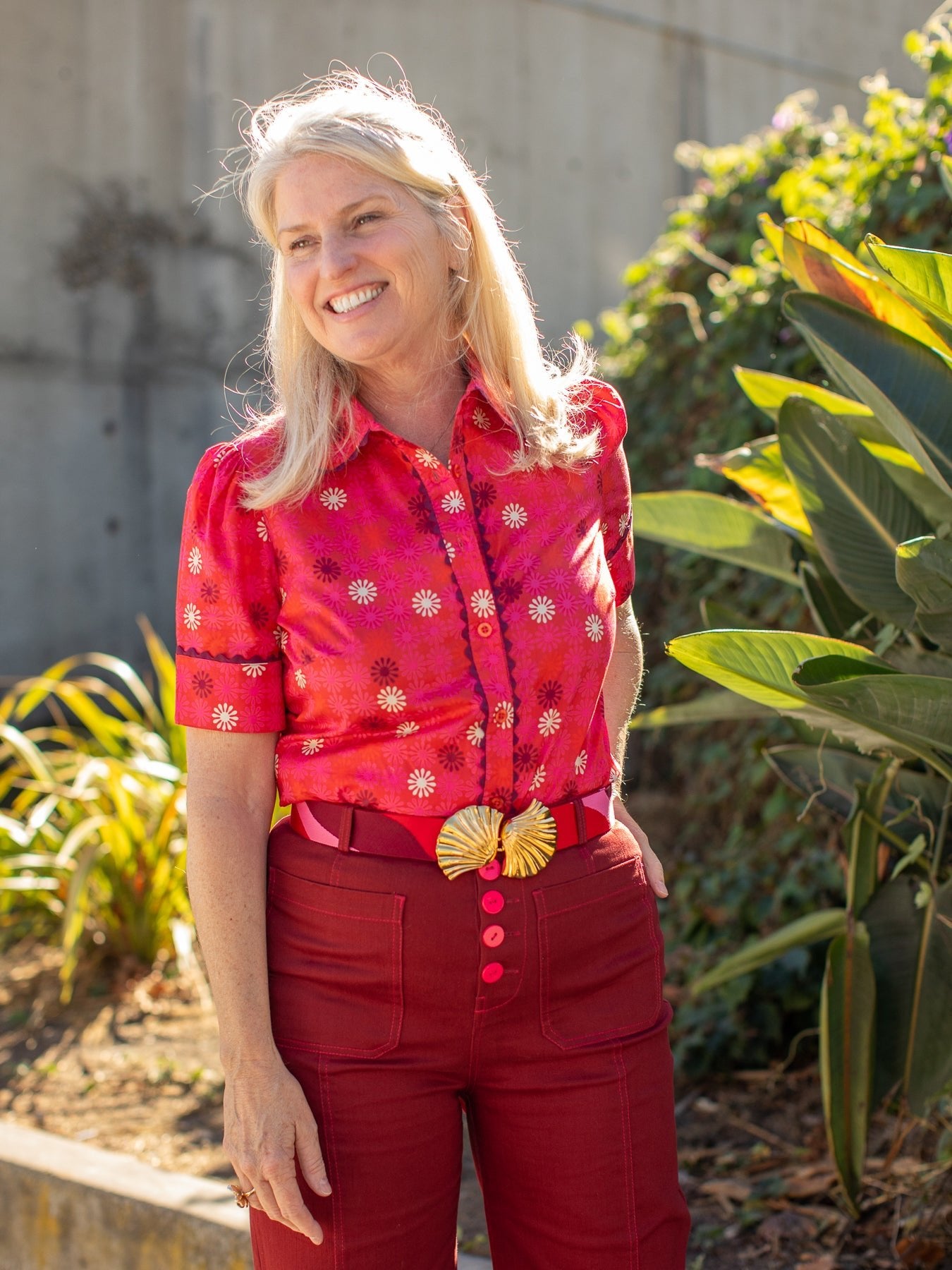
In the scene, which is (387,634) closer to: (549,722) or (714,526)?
(549,722)

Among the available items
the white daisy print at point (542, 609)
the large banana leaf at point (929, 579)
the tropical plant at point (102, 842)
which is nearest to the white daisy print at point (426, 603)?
the white daisy print at point (542, 609)

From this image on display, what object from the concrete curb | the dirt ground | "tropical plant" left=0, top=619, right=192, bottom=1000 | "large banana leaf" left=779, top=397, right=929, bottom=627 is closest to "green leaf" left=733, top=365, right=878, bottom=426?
"large banana leaf" left=779, top=397, right=929, bottom=627

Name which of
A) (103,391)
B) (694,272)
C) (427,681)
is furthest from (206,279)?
(427,681)

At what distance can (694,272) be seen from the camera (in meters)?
4.57

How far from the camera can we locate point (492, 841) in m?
1.53

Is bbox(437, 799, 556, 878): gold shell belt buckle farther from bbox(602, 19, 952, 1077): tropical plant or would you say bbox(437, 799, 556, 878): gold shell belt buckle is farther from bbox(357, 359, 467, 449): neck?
bbox(602, 19, 952, 1077): tropical plant

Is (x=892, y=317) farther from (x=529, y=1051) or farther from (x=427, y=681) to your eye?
(x=529, y=1051)

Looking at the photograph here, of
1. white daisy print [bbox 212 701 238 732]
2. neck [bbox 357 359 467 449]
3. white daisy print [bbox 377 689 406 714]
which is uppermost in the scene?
neck [bbox 357 359 467 449]

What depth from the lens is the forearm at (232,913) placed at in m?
1.51

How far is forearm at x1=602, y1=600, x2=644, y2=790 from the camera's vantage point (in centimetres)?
195

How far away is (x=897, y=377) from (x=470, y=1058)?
117 centimetres

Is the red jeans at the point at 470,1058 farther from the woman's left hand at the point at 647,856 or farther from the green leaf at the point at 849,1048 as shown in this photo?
the green leaf at the point at 849,1048

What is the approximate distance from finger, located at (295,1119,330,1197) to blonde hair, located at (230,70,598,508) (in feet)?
2.40

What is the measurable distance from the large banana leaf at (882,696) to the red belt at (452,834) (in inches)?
14.3
